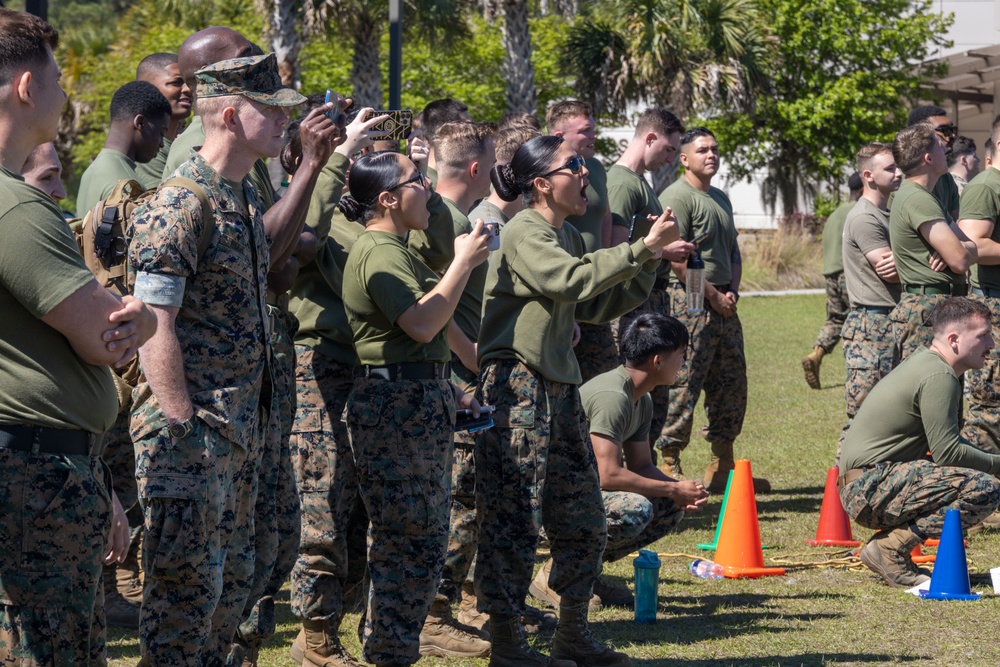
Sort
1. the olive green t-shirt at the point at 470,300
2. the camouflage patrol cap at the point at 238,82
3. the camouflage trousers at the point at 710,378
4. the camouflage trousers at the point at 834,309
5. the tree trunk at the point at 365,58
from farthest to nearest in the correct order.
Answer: the tree trunk at the point at 365,58 < the camouflage trousers at the point at 834,309 < the camouflage trousers at the point at 710,378 < the olive green t-shirt at the point at 470,300 < the camouflage patrol cap at the point at 238,82

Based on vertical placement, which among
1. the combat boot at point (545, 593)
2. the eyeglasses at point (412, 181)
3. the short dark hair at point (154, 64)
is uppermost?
the short dark hair at point (154, 64)

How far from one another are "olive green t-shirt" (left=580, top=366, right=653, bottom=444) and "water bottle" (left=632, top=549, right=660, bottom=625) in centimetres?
59

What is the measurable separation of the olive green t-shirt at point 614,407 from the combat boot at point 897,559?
147cm

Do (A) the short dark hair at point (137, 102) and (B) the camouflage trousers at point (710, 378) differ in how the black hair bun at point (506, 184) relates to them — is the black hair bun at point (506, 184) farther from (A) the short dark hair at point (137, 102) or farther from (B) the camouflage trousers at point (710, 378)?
(B) the camouflage trousers at point (710, 378)

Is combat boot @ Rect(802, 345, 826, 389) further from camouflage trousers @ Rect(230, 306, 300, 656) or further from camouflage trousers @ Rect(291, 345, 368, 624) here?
camouflage trousers @ Rect(230, 306, 300, 656)

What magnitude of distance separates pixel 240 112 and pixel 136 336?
0.99 m

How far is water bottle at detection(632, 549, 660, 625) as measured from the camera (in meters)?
6.15

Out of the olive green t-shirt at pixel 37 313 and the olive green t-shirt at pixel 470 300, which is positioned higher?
the olive green t-shirt at pixel 37 313

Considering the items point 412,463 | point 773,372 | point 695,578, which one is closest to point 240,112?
point 412,463

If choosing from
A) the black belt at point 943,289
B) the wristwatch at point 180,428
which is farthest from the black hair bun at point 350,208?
the black belt at point 943,289

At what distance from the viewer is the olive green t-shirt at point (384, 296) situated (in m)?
4.72

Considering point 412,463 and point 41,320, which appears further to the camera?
point 412,463

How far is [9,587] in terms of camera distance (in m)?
3.19

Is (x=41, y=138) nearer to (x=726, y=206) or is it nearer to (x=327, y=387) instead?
(x=327, y=387)
